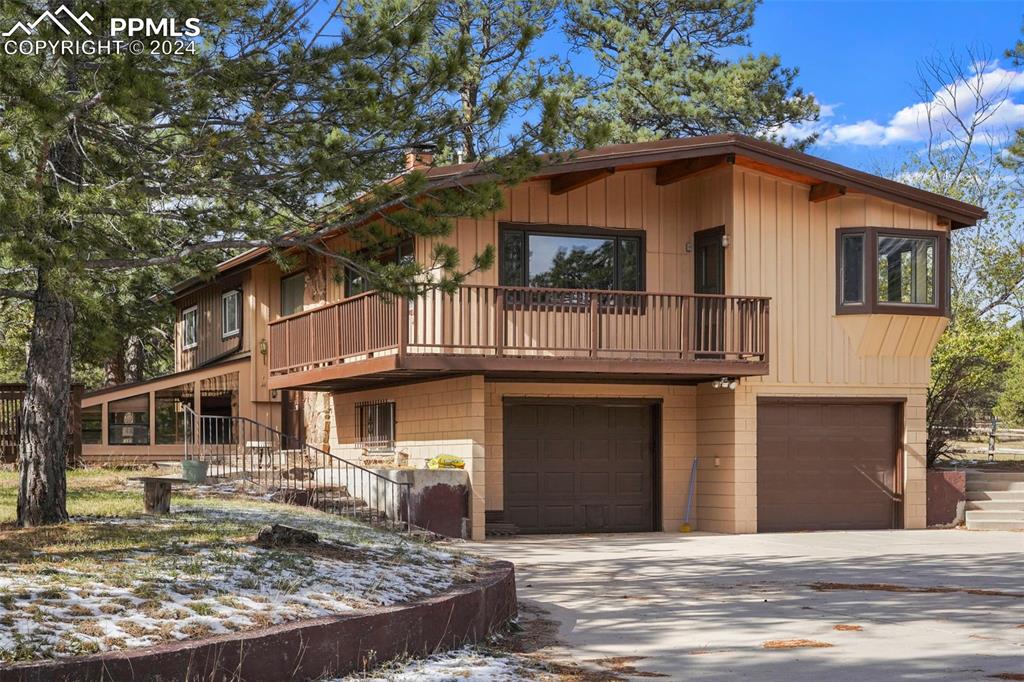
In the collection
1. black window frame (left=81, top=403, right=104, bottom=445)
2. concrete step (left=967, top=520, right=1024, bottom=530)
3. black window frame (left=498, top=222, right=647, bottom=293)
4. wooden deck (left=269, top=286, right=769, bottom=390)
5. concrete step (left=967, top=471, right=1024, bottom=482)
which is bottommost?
concrete step (left=967, top=520, right=1024, bottom=530)

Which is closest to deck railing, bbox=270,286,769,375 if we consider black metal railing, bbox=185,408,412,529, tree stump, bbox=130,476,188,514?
black metal railing, bbox=185,408,412,529

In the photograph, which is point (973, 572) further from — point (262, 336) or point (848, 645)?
point (262, 336)

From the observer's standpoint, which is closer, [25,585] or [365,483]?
[25,585]

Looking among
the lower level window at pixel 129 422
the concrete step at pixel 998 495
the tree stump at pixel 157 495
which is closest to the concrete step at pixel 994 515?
the concrete step at pixel 998 495

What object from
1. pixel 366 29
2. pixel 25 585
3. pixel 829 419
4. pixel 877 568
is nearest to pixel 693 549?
pixel 877 568

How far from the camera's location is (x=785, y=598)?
1212 cm

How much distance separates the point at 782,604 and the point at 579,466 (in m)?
9.24

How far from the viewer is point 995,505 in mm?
21906

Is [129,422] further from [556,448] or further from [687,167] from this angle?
[687,167]

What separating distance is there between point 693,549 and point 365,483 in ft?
17.8

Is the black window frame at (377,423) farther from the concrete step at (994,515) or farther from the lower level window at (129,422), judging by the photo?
the concrete step at (994,515)

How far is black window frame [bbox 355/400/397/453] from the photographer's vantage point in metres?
22.5

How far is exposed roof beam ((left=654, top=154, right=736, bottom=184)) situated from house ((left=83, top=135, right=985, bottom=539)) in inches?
1.3

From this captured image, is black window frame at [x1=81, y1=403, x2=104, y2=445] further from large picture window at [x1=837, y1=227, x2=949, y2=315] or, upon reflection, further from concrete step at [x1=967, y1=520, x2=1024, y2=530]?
concrete step at [x1=967, y1=520, x2=1024, y2=530]
